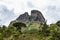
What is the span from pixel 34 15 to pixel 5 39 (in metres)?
68.5

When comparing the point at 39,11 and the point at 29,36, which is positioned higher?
the point at 39,11

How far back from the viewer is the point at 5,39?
5966 centimetres

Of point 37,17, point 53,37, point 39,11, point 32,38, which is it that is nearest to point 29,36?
point 32,38

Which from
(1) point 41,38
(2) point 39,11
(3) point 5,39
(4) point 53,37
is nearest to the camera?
(4) point 53,37

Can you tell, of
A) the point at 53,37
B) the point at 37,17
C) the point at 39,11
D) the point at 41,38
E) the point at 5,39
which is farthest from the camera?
the point at 39,11

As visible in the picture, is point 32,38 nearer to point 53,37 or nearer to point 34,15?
point 53,37

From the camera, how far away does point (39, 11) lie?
458 feet

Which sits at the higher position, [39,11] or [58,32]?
[39,11]

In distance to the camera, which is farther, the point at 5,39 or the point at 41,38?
the point at 5,39

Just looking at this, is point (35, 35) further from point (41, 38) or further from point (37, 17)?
point (37, 17)

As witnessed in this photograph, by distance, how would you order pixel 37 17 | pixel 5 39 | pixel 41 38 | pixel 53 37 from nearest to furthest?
1. pixel 53 37
2. pixel 41 38
3. pixel 5 39
4. pixel 37 17

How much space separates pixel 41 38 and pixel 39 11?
278ft

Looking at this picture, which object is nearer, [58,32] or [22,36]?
[58,32]

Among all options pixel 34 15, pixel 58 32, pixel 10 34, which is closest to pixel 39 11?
pixel 34 15
